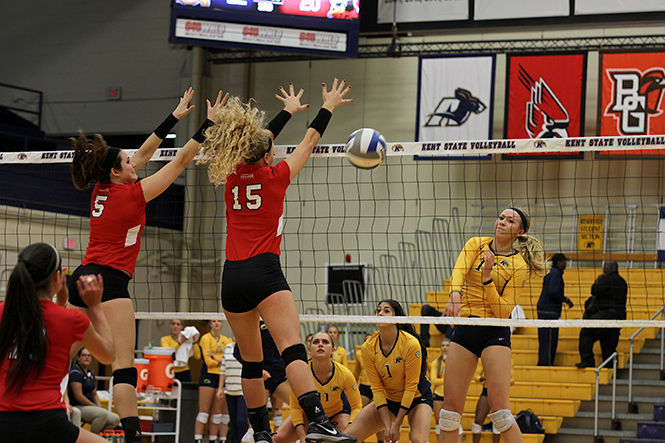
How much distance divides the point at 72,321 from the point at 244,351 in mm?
2071

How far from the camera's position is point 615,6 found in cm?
1722

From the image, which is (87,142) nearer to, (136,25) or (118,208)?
(118,208)

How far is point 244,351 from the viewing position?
6.54 metres

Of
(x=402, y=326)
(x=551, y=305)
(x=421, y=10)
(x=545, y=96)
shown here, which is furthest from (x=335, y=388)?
(x=421, y=10)

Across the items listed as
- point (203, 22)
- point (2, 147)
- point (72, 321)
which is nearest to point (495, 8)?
point (203, 22)

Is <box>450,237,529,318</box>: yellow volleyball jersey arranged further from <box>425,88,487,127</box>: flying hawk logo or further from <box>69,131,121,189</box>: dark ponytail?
<box>425,88,487,127</box>: flying hawk logo

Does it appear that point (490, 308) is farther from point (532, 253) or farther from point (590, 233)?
point (590, 233)

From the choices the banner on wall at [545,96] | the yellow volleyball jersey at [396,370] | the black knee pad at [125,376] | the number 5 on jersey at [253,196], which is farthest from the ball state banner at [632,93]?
the black knee pad at [125,376]

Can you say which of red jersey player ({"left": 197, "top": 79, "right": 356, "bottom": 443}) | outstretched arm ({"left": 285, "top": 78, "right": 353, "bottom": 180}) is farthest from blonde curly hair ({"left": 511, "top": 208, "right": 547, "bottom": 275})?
red jersey player ({"left": 197, "top": 79, "right": 356, "bottom": 443})

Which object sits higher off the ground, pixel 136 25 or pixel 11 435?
pixel 136 25

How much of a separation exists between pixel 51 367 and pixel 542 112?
48.2ft

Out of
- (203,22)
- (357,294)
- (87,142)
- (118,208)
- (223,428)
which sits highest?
(203,22)

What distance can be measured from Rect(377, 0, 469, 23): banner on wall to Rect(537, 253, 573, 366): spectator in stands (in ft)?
17.8

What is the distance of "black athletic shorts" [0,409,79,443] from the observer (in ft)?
14.6
